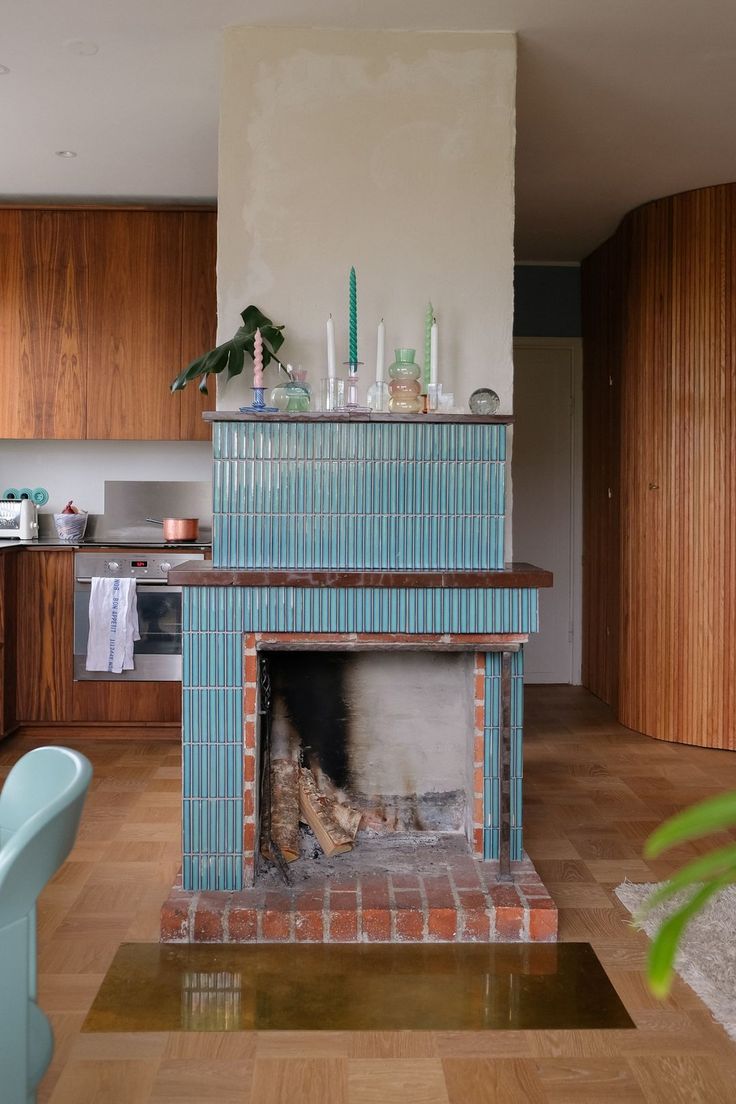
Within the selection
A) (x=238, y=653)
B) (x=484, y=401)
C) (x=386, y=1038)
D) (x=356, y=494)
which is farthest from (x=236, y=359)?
(x=386, y=1038)

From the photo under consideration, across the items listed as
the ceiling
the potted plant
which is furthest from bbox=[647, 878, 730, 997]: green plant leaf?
the ceiling

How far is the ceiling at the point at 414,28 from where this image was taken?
3.14m

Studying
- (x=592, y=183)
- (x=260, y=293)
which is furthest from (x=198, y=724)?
(x=592, y=183)

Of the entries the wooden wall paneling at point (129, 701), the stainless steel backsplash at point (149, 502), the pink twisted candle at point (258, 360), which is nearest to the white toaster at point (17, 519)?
the stainless steel backsplash at point (149, 502)

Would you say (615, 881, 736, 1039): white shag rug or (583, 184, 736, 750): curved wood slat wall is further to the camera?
(583, 184, 736, 750): curved wood slat wall

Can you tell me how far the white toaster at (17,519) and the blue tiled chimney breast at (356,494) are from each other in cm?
262

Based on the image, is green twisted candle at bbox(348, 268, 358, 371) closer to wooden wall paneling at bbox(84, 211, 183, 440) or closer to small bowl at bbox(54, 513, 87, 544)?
wooden wall paneling at bbox(84, 211, 183, 440)

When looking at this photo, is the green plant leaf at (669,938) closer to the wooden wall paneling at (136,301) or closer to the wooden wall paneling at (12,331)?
the wooden wall paneling at (136,301)

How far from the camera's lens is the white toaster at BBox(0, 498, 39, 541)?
5.25 m

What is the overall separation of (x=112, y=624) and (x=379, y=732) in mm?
1998

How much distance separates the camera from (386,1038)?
2.21 meters

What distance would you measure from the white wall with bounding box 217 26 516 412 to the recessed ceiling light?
511 mm

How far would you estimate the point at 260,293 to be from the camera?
322 centimetres

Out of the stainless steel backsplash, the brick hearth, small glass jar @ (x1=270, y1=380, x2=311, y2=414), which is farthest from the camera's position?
the stainless steel backsplash
